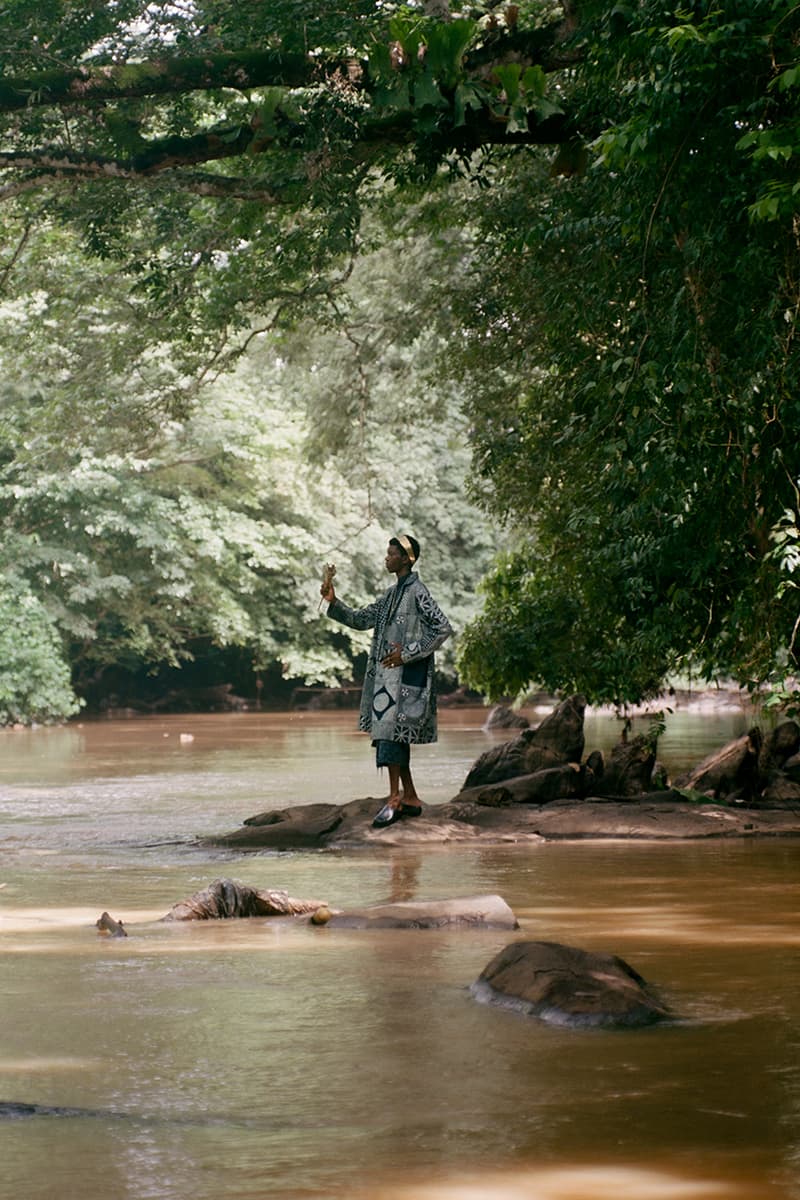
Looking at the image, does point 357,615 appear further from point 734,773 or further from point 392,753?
point 734,773

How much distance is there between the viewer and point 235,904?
7.51 meters

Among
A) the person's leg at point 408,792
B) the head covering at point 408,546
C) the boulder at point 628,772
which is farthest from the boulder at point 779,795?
the head covering at point 408,546

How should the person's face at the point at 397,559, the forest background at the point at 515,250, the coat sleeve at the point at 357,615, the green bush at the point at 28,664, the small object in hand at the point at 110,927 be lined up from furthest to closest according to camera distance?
the green bush at the point at 28,664
the coat sleeve at the point at 357,615
the person's face at the point at 397,559
the forest background at the point at 515,250
the small object in hand at the point at 110,927

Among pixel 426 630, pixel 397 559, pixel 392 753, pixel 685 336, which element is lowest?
pixel 392 753

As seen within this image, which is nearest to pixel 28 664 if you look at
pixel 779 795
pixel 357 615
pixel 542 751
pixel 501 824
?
pixel 542 751

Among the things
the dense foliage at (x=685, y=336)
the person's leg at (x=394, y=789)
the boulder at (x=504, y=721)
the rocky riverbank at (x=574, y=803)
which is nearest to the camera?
the dense foliage at (x=685, y=336)

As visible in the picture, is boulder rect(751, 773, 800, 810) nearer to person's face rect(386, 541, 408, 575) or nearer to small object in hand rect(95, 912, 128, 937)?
person's face rect(386, 541, 408, 575)

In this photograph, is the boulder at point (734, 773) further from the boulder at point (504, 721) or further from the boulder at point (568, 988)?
the boulder at point (504, 721)

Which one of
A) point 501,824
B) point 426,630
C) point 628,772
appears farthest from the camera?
point 628,772

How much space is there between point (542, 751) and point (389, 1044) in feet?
29.3

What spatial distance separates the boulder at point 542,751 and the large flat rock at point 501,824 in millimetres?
1679

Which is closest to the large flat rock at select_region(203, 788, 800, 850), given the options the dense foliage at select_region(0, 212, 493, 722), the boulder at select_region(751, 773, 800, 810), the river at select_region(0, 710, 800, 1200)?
the boulder at select_region(751, 773, 800, 810)

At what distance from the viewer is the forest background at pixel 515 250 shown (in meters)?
7.81

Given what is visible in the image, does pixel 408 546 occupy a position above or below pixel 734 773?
above
